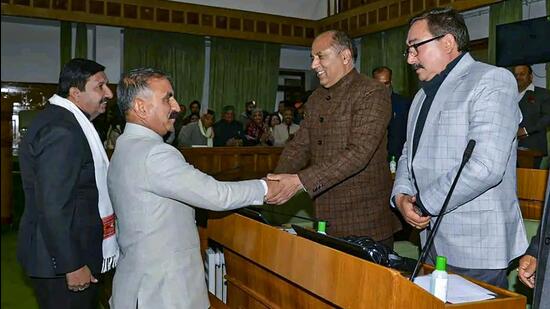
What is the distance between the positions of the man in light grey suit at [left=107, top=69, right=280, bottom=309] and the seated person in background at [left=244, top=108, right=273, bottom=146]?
7019 mm

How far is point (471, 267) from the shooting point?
6.29 ft

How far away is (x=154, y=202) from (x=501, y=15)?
25.7 feet

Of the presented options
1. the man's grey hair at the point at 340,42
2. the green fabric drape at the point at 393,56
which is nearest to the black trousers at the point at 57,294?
the man's grey hair at the point at 340,42

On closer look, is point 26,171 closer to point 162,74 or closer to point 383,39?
point 162,74

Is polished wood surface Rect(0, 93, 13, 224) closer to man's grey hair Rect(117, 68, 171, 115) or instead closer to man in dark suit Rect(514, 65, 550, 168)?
man's grey hair Rect(117, 68, 171, 115)

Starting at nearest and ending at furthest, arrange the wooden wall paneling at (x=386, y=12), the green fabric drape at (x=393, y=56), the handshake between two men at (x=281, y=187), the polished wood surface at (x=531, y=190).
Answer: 1. the handshake between two men at (x=281, y=187)
2. the polished wood surface at (x=531, y=190)
3. the wooden wall paneling at (x=386, y=12)
4. the green fabric drape at (x=393, y=56)

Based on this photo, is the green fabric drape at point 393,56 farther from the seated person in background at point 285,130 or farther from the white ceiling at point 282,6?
the seated person in background at point 285,130

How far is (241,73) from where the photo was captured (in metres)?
11.7

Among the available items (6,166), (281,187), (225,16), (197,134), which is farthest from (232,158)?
(6,166)

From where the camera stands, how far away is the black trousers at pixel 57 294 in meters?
2.28

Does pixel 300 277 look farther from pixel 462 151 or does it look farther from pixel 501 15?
pixel 501 15

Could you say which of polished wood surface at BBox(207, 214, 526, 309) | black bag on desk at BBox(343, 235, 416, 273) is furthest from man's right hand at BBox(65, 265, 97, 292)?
black bag on desk at BBox(343, 235, 416, 273)

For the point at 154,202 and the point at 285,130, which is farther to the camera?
the point at 285,130

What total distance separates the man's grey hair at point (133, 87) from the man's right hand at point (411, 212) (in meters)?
1.02
